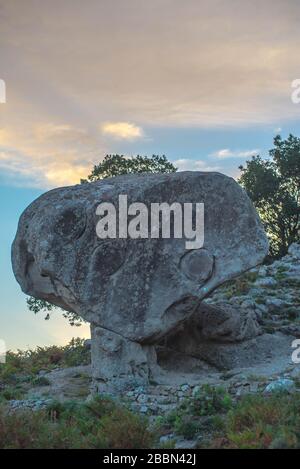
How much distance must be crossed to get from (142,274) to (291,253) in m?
19.2

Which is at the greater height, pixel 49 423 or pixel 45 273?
pixel 45 273

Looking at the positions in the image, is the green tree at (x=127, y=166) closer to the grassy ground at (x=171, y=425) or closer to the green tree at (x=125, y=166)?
the green tree at (x=125, y=166)

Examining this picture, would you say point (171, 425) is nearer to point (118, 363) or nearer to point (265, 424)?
point (265, 424)

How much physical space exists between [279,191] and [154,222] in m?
23.6

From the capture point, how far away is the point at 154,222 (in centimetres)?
1694

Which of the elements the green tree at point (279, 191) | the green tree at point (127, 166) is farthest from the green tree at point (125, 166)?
the green tree at point (279, 191)

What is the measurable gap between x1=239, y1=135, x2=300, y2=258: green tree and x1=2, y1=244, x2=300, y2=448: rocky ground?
982cm

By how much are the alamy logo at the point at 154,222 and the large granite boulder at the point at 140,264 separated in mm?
136

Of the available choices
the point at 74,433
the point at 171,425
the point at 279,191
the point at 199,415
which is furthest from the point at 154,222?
the point at 279,191

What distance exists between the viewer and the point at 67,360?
23.9 m
